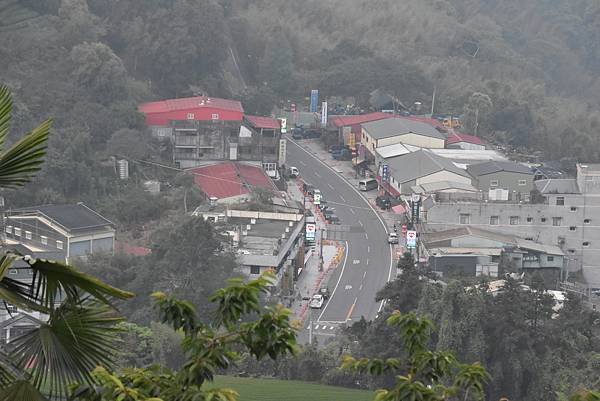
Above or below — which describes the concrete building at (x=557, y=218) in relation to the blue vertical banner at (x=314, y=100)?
below

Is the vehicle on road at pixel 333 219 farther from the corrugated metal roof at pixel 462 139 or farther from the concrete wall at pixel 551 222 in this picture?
the corrugated metal roof at pixel 462 139

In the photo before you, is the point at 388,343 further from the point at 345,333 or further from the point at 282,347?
the point at 282,347

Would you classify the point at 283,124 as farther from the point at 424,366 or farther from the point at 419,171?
the point at 424,366

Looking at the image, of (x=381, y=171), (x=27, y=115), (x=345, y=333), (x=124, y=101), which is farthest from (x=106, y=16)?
(x=345, y=333)

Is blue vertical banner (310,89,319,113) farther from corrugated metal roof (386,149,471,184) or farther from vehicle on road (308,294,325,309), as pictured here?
vehicle on road (308,294,325,309)

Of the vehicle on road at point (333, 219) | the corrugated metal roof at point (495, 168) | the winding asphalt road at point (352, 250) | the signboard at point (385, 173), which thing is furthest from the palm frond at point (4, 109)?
the signboard at point (385, 173)

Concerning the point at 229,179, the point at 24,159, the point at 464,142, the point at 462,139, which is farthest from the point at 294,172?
the point at 24,159
